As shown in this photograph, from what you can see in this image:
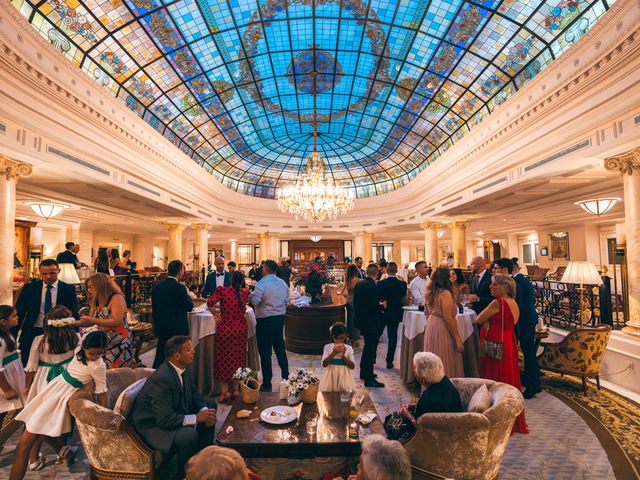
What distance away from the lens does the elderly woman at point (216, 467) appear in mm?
1201

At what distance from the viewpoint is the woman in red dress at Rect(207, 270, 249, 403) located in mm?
3932

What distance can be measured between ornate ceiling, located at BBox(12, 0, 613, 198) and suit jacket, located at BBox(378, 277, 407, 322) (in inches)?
258

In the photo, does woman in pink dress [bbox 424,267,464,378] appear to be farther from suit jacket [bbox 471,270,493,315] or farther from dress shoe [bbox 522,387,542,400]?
suit jacket [bbox 471,270,493,315]

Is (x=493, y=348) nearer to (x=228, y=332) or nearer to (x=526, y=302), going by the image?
(x=526, y=302)

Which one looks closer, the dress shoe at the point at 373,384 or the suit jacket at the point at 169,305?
the suit jacket at the point at 169,305

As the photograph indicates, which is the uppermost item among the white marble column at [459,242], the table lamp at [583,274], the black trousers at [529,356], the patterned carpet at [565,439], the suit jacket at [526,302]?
the white marble column at [459,242]

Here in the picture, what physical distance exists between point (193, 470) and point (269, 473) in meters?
1.66

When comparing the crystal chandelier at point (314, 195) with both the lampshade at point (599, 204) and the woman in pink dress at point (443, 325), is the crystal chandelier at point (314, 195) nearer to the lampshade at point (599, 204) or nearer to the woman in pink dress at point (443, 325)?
the lampshade at point (599, 204)

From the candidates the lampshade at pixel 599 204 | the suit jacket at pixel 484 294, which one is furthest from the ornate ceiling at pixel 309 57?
the suit jacket at pixel 484 294

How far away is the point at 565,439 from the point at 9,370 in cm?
520

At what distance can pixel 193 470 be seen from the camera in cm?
121

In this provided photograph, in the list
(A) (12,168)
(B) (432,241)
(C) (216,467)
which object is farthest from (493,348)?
(B) (432,241)

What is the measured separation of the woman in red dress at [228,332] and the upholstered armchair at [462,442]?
2446 millimetres

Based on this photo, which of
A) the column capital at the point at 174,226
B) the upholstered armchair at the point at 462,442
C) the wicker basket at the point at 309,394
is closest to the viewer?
the upholstered armchair at the point at 462,442
